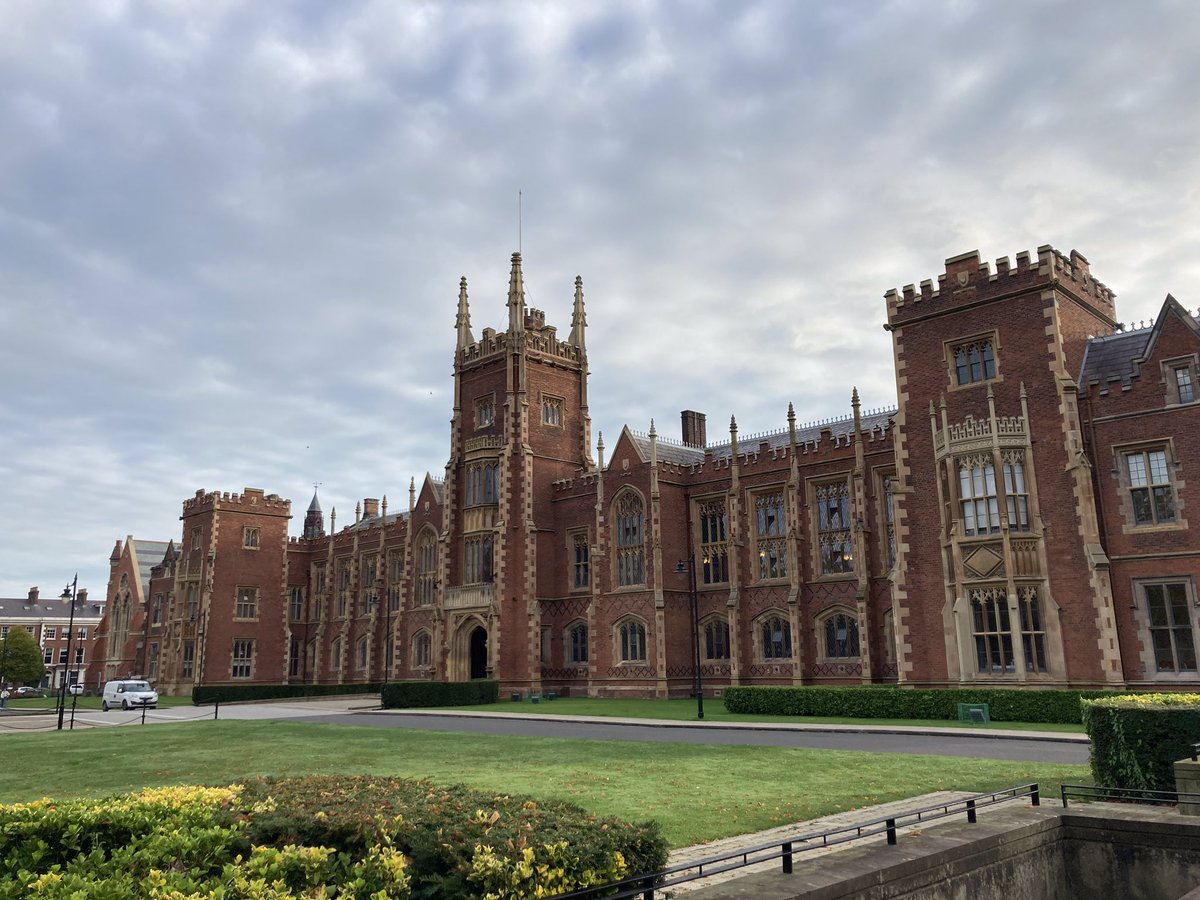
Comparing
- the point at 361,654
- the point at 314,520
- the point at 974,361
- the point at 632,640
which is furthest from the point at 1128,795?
the point at 314,520

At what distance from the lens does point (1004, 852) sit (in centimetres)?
903

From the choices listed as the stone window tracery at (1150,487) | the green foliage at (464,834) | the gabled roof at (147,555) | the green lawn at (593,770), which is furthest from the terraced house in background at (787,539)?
the green foliage at (464,834)

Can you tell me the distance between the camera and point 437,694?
43.2m

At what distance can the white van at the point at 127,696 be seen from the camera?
49094 mm

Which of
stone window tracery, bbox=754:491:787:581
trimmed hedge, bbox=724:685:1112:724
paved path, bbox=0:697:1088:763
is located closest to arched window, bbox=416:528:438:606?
paved path, bbox=0:697:1088:763

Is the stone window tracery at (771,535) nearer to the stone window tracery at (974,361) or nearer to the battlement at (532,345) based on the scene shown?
the stone window tracery at (974,361)

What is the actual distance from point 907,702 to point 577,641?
23355 mm

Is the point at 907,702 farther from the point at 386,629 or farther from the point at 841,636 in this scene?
the point at 386,629

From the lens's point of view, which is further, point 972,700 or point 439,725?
point 439,725

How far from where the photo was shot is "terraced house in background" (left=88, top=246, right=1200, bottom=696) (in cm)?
2781

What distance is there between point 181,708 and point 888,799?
4572cm

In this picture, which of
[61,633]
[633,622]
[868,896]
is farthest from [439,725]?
[61,633]

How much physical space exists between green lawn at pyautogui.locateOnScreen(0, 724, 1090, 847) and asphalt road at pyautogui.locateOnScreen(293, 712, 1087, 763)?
5.36 ft

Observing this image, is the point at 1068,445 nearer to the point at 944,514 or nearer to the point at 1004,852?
the point at 944,514
